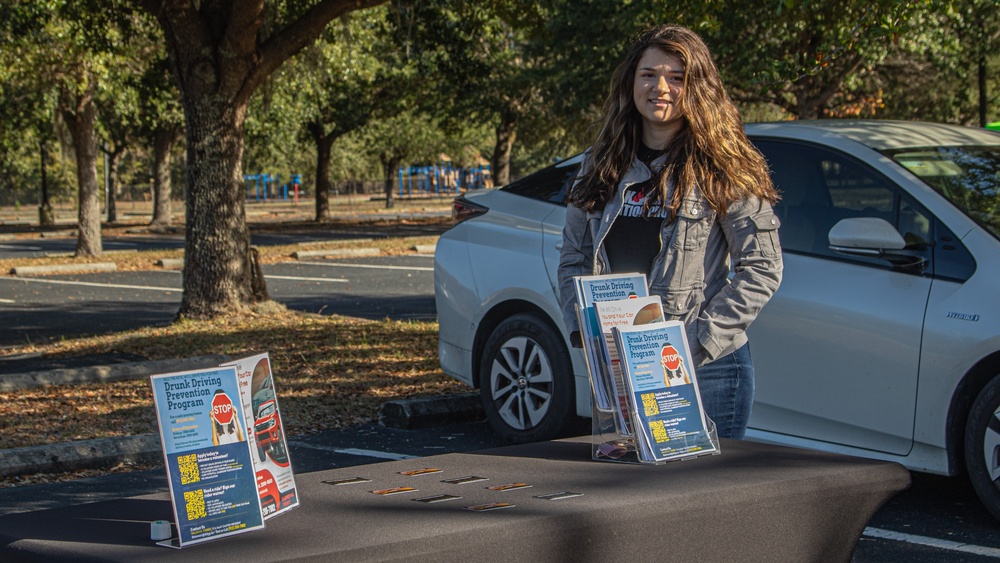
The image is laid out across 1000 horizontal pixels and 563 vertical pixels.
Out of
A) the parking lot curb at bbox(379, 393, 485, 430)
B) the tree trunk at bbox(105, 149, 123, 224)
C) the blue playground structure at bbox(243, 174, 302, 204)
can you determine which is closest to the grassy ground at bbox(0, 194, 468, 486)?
the parking lot curb at bbox(379, 393, 485, 430)

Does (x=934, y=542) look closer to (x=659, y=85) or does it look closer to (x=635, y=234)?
(x=635, y=234)

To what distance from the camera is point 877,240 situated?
5.10 metres

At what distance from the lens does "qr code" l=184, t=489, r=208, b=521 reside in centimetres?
238

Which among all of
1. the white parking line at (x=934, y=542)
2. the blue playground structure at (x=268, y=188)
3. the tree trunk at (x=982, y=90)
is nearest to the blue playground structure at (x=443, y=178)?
the blue playground structure at (x=268, y=188)

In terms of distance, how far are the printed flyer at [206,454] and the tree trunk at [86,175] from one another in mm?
19814

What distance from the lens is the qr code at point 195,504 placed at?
7.82 feet

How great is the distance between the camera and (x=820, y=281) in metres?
5.38

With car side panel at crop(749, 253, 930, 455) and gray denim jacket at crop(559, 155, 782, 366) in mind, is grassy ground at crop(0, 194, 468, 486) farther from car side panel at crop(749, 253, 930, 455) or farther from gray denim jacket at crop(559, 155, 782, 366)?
gray denim jacket at crop(559, 155, 782, 366)

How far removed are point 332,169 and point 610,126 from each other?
55.6 m

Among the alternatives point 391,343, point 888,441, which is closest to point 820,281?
point 888,441

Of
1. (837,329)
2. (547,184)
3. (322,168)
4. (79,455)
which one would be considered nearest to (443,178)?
(322,168)

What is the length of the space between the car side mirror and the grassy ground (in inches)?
141

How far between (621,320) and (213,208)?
29.4ft

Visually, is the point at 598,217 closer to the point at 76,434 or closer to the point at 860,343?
the point at 860,343
